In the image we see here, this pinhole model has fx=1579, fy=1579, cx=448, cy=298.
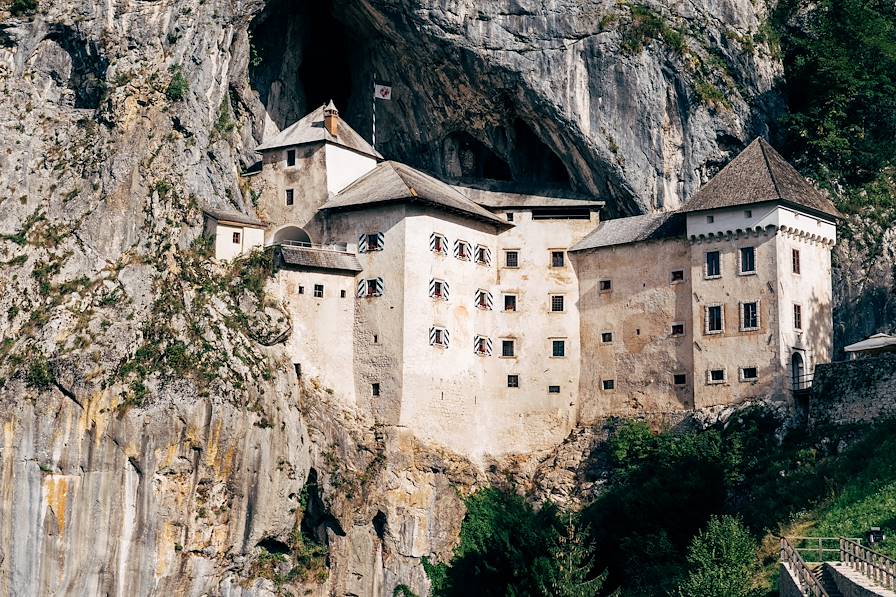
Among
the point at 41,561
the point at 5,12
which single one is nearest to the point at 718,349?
the point at 41,561

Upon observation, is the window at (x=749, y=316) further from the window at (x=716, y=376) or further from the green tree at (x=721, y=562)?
the green tree at (x=721, y=562)

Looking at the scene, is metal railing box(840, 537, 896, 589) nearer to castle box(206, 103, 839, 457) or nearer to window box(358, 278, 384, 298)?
castle box(206, 103, 839, 457)

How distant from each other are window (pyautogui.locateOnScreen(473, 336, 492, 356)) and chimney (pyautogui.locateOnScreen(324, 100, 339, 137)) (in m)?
13.2

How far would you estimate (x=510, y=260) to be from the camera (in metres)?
81.8

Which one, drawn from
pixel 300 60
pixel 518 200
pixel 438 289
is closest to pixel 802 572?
pixel 438 289

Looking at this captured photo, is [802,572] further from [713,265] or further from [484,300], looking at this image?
[484,300]

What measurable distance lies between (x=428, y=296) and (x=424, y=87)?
1274 cm

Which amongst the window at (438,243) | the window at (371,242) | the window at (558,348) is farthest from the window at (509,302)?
the window at (371,242)

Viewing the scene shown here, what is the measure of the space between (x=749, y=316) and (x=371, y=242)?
18.9 meters

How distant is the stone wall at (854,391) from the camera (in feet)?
228

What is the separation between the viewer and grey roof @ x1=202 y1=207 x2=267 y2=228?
77.9 meters

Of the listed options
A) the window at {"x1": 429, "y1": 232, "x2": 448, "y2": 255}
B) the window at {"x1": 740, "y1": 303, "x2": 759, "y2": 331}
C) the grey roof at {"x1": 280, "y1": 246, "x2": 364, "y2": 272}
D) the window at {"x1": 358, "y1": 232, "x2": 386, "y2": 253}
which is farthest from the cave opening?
the window at {"x1": 740, "y1": 303, "x2": 759, "y2": 331}

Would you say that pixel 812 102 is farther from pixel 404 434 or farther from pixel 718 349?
pixel 404 434

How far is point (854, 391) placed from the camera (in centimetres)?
7056
